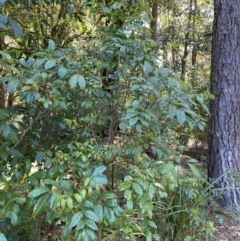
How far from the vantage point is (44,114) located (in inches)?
56.6

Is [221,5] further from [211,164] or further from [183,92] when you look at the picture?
[183,92]

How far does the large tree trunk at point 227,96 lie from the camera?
257cm

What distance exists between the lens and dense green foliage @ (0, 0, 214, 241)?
43.0 inches

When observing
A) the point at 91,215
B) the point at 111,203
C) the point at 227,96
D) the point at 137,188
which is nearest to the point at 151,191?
the point at 137,188

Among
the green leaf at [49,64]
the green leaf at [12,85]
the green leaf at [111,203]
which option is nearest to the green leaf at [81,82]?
the green leaf at [49,64]

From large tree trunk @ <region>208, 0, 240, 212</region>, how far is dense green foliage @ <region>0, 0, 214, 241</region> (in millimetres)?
827

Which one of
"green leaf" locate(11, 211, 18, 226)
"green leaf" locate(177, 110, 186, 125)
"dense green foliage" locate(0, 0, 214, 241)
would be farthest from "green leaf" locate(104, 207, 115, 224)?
"green leaf" locate(177, 110, 186, 125)

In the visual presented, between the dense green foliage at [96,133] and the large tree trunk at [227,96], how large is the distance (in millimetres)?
827

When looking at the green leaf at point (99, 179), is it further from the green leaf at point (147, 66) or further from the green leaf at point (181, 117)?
the green leaf at point (147, 66)

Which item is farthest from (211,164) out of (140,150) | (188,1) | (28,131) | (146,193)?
(188,1)

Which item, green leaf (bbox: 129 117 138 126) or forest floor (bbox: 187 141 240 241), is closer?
green leaf (bbox: 129 117 138 126)

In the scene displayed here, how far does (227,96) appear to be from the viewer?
8.50 feet

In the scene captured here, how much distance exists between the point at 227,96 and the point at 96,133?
1531 mm

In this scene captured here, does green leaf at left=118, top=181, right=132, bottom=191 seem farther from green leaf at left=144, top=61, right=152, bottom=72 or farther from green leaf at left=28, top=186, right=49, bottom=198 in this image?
green leaf at left=144, top=61, right=152, bottom=72
